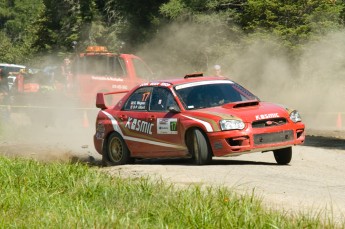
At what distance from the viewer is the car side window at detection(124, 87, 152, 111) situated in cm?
1434

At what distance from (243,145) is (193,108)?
3.91ft

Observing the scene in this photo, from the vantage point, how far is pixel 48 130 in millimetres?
25453

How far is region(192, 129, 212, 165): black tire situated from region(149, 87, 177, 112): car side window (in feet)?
2.85

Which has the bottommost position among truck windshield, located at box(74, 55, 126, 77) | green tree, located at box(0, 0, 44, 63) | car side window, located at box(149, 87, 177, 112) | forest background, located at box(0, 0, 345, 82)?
car side window, located at box(149, 87, 177, 112)

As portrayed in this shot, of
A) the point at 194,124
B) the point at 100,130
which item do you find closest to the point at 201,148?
the point at 194,124

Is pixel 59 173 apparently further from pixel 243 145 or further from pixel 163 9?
pixel 163 9

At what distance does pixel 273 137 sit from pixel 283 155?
0.89 meters

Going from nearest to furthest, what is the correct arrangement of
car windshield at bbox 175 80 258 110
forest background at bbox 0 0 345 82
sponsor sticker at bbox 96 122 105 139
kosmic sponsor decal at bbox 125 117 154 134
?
car windshield at bbox 175 80 258 110 < kosmic sponsor decal at bbox 125 117 154 134 < sponsor sticker at bbox 96 122 105 139 < forest background at bbox 0 0 345 82

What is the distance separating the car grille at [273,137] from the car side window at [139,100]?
225cm

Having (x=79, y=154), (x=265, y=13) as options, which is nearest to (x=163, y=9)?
(x=265, y=13)

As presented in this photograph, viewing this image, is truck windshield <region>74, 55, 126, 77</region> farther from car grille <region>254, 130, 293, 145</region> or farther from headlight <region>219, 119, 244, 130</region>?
headlight <region>219, 119, 244, 130</region>

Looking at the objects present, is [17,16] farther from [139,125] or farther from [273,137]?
[273,137]

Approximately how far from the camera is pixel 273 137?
13.1 m

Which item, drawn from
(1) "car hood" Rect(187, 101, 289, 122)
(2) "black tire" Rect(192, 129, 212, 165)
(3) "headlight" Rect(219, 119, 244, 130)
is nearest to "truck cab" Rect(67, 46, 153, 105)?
(1) "car hood" Rect(187, 101, 289, 122)
